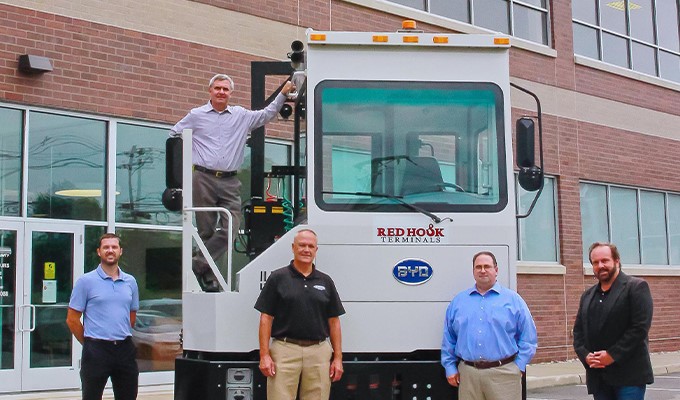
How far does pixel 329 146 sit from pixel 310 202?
17.2 inches

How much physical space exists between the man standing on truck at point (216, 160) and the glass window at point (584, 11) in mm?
14479

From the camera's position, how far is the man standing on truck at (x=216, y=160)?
8.06 meters

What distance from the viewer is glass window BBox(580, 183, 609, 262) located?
20797mm

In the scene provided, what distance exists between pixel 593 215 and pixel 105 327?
48.3 ft

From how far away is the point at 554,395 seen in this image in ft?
48.9

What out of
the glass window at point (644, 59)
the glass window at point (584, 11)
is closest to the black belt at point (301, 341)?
the glass window at point (584, 11)

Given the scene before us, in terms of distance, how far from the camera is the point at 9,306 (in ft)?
42.6

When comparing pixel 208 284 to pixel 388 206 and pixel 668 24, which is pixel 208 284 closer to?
pixel 388 206

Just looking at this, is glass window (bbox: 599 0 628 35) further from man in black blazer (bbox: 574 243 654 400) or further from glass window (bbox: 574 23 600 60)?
man in black blazer (bbox: 574 243 654 400)

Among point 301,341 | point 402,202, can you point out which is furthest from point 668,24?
point 301,341

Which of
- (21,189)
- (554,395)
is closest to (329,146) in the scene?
(21,189)

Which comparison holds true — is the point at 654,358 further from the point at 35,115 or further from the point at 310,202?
the point at 310,202

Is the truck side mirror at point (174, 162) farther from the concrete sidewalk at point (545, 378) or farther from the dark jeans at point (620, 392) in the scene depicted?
the concrete sidewalk at point (545, 378)

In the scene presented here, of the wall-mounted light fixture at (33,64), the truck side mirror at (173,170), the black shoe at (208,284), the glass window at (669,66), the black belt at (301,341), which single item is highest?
the glass window at (669,66)
